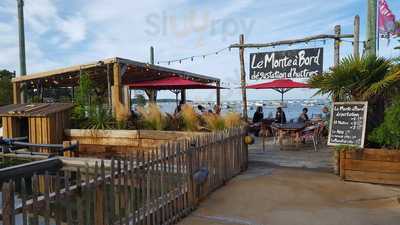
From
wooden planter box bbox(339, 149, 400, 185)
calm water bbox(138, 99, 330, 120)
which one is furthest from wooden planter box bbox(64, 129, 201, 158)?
wooden planter box bbox(339, 149, 400, 185)

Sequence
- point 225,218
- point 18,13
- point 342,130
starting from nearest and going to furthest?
point 225,218
point 342,130
point 18,13

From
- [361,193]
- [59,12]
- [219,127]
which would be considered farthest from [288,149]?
[59,12]

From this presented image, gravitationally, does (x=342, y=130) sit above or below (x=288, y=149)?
above

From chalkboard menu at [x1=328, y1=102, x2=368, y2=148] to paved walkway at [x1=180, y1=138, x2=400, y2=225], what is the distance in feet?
2.23

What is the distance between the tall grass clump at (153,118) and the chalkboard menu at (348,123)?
406 cm

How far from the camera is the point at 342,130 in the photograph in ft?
19.8

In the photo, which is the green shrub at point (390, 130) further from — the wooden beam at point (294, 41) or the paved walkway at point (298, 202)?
the wooden beam at point (294, 41)

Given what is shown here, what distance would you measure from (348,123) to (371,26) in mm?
1998

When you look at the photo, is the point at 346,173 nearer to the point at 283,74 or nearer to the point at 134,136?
the point at 134,136

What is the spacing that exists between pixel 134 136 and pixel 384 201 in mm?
5477

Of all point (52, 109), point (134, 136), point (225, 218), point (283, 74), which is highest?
point (283, 74)

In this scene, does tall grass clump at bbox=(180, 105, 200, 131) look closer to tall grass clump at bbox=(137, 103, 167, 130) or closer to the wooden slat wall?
tall grass clump at bbox=(137, 103, 167, 130)

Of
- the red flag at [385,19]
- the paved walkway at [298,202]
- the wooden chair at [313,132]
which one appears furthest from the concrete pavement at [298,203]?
the red flag at [385,19]

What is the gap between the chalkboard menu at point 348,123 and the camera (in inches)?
227
